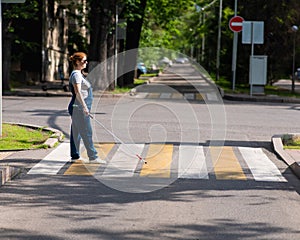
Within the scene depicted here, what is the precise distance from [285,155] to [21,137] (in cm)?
520

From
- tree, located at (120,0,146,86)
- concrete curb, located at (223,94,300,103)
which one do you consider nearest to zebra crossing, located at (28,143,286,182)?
concrete curb, located at (223,94,300,103)

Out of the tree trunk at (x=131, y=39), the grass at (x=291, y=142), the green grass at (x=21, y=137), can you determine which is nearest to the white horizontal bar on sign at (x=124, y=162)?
the green grass at (x=21, y=137)

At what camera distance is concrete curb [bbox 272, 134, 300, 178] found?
32.6 ft

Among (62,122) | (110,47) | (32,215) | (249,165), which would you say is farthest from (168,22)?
(32,215)

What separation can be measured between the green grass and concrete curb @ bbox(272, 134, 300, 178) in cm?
441

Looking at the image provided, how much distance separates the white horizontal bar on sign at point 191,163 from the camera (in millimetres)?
9580

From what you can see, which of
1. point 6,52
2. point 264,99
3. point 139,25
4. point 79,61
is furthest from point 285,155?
point 139,25

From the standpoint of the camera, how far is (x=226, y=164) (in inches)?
418

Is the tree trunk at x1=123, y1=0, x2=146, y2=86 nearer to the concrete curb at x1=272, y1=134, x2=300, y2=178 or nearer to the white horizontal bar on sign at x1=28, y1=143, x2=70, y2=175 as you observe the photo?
the concrete curb at x1=272, y1=134, x2=300, y2=178

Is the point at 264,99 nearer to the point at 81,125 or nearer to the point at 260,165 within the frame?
the point at 260,165

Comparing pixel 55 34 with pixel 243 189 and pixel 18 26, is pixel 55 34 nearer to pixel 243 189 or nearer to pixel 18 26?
pixel 18 26

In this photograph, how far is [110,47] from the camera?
29.0 m

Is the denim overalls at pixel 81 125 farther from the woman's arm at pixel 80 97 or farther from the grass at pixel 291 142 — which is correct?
the grass at pixel 291 142

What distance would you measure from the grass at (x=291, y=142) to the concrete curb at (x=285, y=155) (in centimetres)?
11
